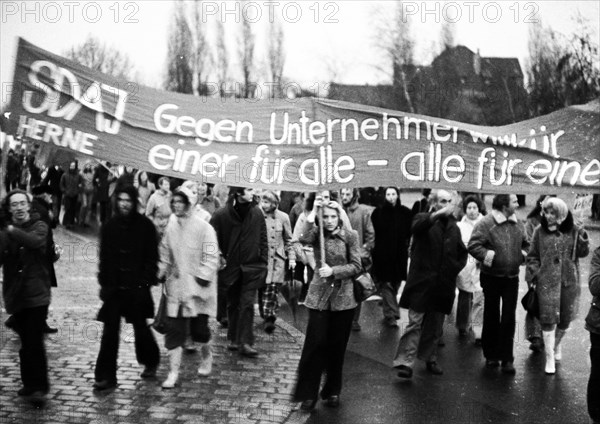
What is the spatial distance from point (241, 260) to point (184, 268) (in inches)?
49.6

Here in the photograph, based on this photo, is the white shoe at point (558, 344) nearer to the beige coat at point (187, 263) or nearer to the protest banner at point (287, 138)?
the protest banner at point (287, 138)

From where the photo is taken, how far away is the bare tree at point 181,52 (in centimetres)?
4559

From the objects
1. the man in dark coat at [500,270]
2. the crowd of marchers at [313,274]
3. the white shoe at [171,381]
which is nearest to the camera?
the crowd of marchers at [313,274]

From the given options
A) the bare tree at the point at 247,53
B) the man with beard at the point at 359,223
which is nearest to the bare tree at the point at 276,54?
the bare tree at the point at 247,53

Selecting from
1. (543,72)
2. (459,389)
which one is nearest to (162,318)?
(459,389)

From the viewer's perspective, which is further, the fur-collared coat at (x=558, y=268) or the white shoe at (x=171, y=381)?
the fur-collared coat at (x=558, y=268)

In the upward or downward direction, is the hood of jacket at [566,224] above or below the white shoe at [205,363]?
above

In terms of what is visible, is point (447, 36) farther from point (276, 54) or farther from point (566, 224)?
point (566, 224)

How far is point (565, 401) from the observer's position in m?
6.79

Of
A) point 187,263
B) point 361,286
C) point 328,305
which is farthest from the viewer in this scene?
point 187,263

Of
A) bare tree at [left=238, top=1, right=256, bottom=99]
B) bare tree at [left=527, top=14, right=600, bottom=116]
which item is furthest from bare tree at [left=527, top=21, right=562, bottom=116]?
bare tree at [left=238, top=1, right=256, bottom=99]

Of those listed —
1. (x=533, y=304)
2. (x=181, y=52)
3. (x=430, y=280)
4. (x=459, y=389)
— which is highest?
(x=181, y=52)

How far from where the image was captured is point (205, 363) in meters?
7.26

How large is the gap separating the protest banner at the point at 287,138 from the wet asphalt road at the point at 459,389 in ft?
6.10
